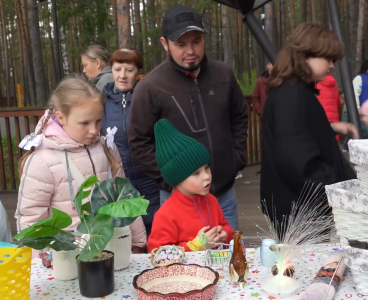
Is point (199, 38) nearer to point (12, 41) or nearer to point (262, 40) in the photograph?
point (262, 40)

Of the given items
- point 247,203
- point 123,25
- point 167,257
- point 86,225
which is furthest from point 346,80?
point 123,25

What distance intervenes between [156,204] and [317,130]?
1412mm

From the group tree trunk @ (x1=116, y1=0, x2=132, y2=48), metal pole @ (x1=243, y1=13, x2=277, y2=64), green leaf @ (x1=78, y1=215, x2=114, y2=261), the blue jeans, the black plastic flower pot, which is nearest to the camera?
green leaf @ (x1=78, y1=215, x2=114, y2=261)

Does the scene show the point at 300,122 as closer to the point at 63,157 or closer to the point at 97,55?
the point at 63,157

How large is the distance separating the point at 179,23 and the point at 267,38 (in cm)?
71

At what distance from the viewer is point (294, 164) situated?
2033mm

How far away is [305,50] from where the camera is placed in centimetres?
211

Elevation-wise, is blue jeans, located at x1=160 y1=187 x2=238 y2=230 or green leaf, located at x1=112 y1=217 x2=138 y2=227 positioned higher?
green leaf, located at x1=112 y1=217 x2=138 y2=227

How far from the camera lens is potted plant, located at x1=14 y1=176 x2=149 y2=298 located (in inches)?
50.3

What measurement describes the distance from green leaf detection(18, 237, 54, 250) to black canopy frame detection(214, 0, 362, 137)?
1.74 metres

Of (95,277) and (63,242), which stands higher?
(63,242)

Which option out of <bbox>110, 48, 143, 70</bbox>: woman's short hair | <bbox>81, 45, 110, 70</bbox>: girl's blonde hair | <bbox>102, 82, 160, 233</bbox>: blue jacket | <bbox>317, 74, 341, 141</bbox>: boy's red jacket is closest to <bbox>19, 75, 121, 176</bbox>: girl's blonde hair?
<bbox>102, 82, 160, 233</bbox>: blue jacket

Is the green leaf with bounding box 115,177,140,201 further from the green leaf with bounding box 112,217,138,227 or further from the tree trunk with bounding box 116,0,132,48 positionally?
the tree trunk with bounding box 116,0,132,48

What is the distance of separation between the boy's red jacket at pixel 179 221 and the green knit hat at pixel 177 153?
13 centimetres
